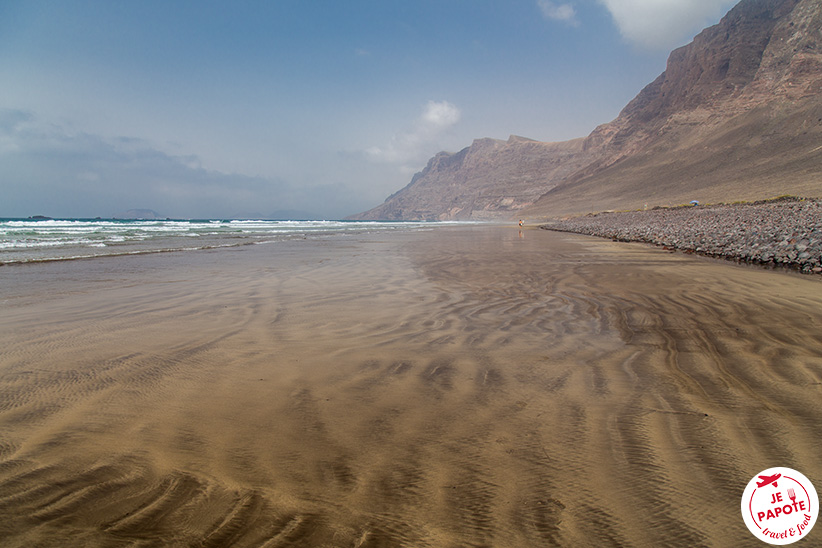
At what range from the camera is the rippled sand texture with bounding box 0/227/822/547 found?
1513 mm

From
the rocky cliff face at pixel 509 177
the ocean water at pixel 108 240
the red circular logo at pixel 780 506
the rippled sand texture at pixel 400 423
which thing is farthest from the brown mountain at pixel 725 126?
the red circular logo at pixel 780 506

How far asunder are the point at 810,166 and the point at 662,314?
6354 cm

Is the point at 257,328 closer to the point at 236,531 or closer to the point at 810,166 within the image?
the point at 236,531

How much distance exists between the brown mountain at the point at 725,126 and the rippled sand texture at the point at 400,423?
47669 mm

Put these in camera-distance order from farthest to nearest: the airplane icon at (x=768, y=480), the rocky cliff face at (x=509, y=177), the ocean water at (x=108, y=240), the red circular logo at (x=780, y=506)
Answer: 1. the rocky cliff face at (x=509, y=177)
2. the ocean water at (x=108, y=240)
3. the airplane icon at (x=768, y=480)
4. the red circular logo at (x=780, y=506)

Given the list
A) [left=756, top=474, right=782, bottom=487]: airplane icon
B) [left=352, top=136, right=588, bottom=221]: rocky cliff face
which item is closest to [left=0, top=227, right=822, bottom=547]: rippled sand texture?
[left=756, top=474, right=782, bottom=487]: airplane icon

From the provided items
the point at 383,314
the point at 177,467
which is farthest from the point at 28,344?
the point at 383,314

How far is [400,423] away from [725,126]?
9896cm

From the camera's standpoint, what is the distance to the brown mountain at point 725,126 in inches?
2197

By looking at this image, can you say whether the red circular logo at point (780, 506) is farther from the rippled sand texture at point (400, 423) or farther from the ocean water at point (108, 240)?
the ocean water at point (108, 240)

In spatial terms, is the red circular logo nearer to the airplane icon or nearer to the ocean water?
the airplane icon

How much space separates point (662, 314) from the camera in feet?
15.5

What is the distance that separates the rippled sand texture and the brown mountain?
4767 centimetres

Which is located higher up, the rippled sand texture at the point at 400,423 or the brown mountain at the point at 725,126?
the brown mountain at the point at 725,126
